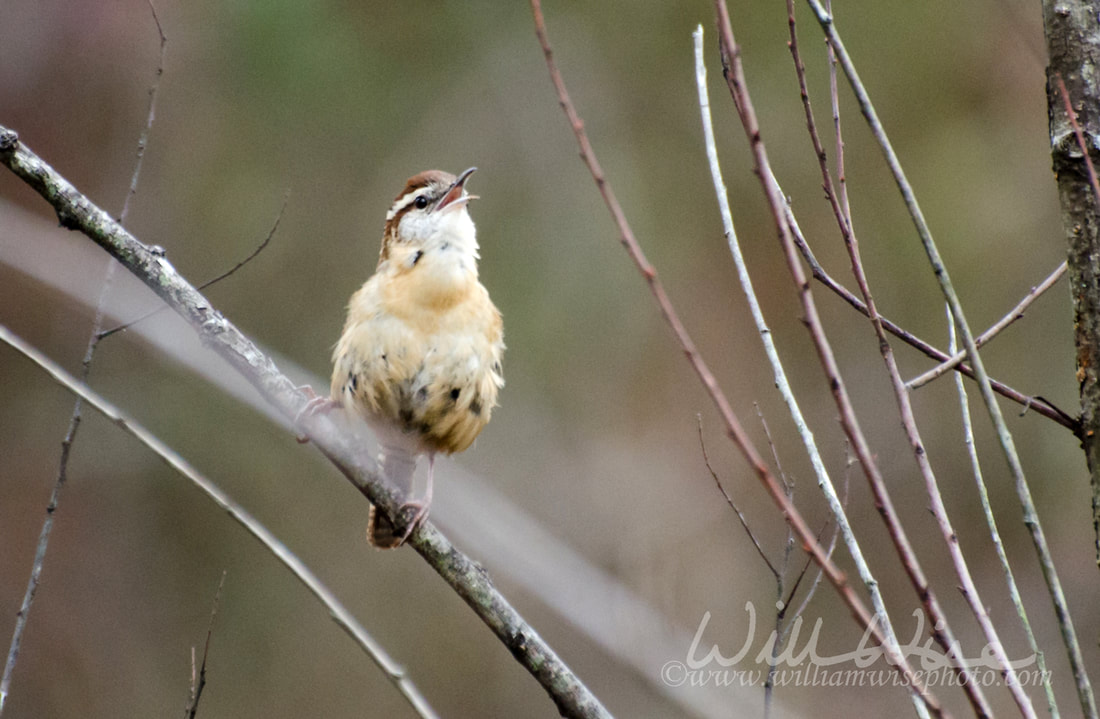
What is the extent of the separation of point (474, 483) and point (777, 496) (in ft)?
10.4

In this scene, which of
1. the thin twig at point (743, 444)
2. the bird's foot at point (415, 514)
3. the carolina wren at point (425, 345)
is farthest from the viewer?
the carolina wren at point (425, 345)

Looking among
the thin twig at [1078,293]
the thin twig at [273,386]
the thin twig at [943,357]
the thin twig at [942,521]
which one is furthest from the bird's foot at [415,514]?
the thin twig at [1078,293]

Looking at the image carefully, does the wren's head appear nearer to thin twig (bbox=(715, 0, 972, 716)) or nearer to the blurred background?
thin twig (bbox=(715, 0, 972, 716))

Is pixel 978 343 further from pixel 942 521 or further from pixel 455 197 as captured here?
pixel 455 197

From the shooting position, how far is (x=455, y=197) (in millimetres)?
3990

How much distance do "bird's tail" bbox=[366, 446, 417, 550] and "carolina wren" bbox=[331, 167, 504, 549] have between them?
16 centimetres

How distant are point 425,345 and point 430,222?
0.54m

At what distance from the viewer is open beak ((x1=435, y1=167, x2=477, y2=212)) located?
3840 mm

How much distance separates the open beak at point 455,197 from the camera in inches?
151

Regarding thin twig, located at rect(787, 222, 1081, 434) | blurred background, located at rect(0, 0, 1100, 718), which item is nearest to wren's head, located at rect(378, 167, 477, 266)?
thin twig, located at rect(787, 222, 1081, 434)

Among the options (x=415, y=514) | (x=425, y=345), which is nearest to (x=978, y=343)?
(x=415, y=514)

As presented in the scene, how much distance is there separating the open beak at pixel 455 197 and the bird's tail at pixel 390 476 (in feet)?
3.06

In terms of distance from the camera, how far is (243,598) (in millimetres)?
7883

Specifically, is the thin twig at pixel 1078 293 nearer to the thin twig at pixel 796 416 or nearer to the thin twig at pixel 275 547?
the thin twig at pixel 796 416
